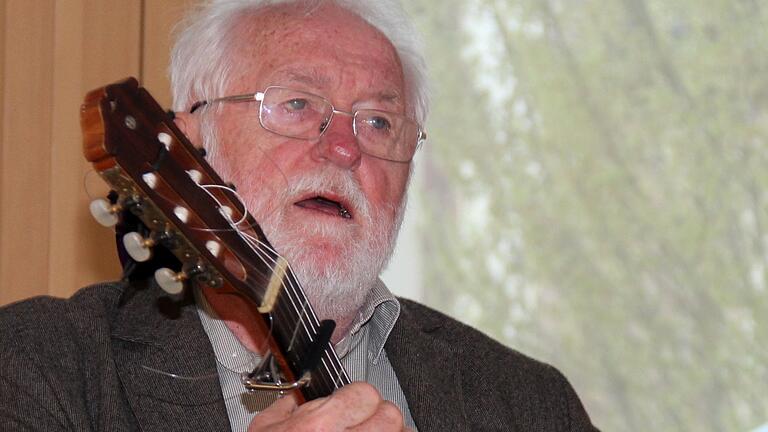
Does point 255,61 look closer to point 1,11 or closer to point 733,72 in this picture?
point 1,11

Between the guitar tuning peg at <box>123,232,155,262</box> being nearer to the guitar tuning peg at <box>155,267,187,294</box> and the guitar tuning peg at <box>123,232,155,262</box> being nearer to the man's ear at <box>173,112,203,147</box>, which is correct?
the guitar tuning peg at <box>155,267,187,294</box>

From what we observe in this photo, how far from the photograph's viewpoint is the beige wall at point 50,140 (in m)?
2.40

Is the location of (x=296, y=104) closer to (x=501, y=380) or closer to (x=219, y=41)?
(x=219, y=41)

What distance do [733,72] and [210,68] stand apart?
1585 millimetres

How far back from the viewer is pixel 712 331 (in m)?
2.93

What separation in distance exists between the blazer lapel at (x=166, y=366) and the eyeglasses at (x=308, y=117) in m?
0.36

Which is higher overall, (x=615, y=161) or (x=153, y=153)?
(x=153, y=153)

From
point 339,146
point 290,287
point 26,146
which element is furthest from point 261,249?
point 26,146

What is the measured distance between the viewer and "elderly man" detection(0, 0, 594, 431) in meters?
1.77

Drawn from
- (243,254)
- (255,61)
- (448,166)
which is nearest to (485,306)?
(448,166)

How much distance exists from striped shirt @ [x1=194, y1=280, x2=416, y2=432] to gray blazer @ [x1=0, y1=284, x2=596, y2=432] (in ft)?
0.10

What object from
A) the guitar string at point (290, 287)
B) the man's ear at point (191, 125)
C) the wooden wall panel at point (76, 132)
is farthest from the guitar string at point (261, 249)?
the wooden wall panel at point (76, 132)

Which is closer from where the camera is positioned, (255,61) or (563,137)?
(255,61)

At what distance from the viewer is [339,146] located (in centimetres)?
196
